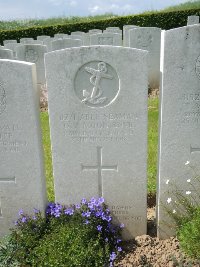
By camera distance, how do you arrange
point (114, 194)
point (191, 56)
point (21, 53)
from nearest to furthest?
point (191, 56), point (114, 194), point (21, 53)

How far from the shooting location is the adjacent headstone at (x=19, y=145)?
3348 millimetres

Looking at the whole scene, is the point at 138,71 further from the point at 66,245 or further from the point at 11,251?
the point at 11,251

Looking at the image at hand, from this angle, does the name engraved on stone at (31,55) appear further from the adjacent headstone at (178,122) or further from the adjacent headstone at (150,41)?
the adjacent headstone at (178,122)

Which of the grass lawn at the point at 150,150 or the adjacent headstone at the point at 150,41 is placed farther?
the adjacent headstone at the point at 150,41

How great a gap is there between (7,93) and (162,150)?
1.59 m

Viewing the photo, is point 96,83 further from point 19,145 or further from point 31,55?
point 31,55

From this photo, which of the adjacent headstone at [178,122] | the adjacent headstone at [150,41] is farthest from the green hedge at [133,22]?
the adjacent headstone at [178,122]

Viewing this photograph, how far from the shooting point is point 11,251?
3.58 m

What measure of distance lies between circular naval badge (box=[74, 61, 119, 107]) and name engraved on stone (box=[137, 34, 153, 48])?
629 centimetres

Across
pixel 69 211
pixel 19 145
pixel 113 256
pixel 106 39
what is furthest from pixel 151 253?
pixel 106 39

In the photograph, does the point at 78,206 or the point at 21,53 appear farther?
the point at 21,53

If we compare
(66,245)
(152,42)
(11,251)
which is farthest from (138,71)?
(152,42)

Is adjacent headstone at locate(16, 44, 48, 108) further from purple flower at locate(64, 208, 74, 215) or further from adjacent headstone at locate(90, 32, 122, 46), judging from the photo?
purple flower at locate(64, 208, 74, 215)

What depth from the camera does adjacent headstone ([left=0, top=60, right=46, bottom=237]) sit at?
132 inches
